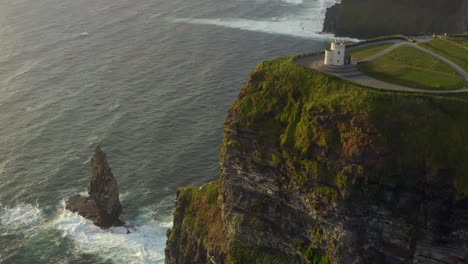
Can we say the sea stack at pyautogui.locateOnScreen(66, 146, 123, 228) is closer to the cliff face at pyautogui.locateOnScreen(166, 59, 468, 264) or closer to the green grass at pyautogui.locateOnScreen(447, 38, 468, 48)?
the cliff face at pyautogui.locateOnScreen(166, 59, 468, 264)

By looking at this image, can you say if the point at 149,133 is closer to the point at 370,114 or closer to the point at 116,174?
the point at 116,174

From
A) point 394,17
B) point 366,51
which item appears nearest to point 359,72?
point 366,51

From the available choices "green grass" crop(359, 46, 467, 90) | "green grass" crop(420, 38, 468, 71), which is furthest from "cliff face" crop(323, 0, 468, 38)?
"green grass" crop(359, 46, 467, 90)

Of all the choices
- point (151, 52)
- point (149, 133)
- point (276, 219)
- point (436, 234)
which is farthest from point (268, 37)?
point (436, 234)

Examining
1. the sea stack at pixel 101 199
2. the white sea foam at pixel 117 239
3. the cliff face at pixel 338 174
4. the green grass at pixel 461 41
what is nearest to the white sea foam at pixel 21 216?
the white sea foam at pixel 117 239

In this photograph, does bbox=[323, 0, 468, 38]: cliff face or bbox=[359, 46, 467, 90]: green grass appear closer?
bbox=[359, 46, 467, 90]: green grass

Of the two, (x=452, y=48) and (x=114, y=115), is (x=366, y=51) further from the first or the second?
(x=114, y=115)
